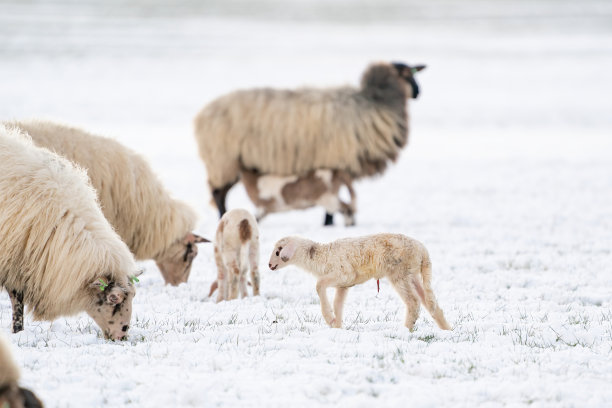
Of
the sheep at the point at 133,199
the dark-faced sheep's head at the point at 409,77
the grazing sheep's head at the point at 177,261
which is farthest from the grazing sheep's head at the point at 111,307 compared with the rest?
the dark-faced sheep's head at the point at 409,77

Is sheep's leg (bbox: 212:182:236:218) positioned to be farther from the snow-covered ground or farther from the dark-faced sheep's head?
the dark-faced sheep's head

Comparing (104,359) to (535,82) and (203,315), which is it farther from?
(535,82)

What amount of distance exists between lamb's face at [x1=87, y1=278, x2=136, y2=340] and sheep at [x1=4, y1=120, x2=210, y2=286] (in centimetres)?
214

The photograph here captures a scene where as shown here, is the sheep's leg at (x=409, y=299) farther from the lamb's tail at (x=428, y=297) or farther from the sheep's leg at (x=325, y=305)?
the sheep's leg at (x=325, y=305)

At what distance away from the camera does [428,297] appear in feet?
20.2

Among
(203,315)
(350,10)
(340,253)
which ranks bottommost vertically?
(203,315)

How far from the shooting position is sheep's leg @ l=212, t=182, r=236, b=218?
42.3ft

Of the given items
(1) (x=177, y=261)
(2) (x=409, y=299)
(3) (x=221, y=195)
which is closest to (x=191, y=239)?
(1) (x=177, y=261)

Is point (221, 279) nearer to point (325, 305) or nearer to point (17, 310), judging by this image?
point (325, 305)

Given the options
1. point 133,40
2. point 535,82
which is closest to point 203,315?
point 535,82

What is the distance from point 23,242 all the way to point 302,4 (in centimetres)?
8951

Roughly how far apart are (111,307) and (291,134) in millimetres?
7141

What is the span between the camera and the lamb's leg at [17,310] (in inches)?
241

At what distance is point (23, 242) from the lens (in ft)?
19.9
